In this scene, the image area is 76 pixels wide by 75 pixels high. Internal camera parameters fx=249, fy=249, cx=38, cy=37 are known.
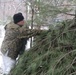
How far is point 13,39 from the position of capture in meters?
3.90

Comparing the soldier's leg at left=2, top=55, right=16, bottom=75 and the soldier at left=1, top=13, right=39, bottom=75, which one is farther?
the soldier's leg at left=2, top=55, right=16, bottom=75

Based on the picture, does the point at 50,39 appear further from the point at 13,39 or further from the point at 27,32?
the point at 13,39

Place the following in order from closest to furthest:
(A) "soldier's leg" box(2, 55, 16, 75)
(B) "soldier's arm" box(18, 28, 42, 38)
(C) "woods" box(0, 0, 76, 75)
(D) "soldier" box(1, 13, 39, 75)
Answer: (C) "woods" box(0, 0, 76, 75) < (B) "soldier's arm" box(18, 28, 42, 38) < (D) "soldier" box(1, 13, 39, 75) < (A) "soldier's leg" box(2, 55, 16, 75)

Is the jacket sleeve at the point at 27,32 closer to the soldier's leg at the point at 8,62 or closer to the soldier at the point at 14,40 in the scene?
the soldier at the point at 14,40

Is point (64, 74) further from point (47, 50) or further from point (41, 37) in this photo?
point (41, 37)

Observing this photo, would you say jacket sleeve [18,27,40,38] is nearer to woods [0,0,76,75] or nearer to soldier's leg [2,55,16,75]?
woods [0,0,76,75]

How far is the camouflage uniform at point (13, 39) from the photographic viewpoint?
377cm

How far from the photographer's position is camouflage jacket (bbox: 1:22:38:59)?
3.75 meters

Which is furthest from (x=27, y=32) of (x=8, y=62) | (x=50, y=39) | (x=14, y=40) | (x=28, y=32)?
(x=8, y=62)

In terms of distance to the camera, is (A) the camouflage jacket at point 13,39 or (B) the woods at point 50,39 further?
(A) the camouflage jacket at point 13,39

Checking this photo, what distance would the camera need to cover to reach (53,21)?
11.5 ft

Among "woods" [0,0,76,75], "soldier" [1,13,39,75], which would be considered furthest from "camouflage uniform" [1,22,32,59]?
"woods" [0,0,76,75]

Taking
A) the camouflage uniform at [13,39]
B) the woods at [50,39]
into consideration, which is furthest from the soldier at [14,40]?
the woods at [50,39]

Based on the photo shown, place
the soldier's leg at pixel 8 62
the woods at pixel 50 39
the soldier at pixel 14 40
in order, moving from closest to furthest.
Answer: the woods at pixel 50 39, the soldier at pixel 14 40, the soldier's leg at pixel 8 62
